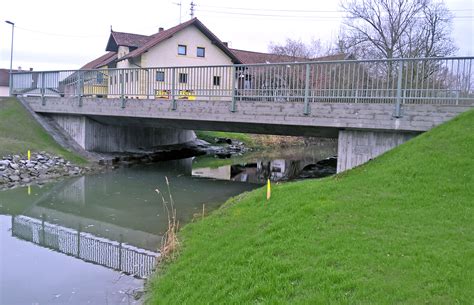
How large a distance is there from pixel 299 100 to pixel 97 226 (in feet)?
23.6

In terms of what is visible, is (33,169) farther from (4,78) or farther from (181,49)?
(4,78)

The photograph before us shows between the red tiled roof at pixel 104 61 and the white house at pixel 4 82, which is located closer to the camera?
the red tiled roof at pixel 104 61

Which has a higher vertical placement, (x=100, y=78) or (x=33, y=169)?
(x=100, y=78)

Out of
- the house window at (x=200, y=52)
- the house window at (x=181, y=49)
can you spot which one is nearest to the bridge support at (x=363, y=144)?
the house window at (x=181, y=49)

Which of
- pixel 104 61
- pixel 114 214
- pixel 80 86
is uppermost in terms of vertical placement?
pixel 104 61

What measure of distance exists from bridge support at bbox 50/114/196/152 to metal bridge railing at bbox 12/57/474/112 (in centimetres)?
182

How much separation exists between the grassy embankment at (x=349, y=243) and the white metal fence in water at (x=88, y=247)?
0.89m

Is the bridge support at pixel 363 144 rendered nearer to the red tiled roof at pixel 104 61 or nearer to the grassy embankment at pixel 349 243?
the grassy embankment at pixel 349 243

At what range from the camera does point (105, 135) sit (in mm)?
23344

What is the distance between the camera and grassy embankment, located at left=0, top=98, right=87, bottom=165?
19.8 metres

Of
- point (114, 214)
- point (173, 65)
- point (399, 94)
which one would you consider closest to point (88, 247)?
point (114, 214)

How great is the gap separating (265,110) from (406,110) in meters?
4.45

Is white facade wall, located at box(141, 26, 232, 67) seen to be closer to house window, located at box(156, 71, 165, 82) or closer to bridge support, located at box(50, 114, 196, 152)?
bridge support, located at box(50, 114, 196, 152)

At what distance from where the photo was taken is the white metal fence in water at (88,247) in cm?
829
